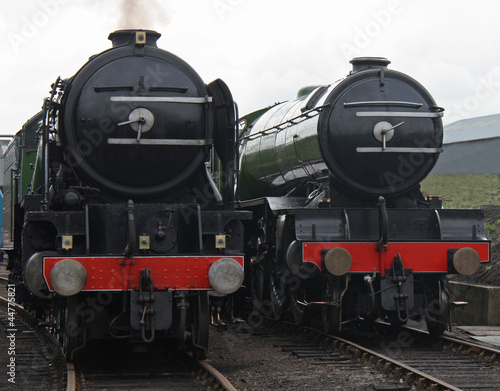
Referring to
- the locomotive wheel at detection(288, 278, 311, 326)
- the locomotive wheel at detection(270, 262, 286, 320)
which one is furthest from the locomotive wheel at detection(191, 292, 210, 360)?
the locomotive wheel at detection(270, 262, 286, 320)

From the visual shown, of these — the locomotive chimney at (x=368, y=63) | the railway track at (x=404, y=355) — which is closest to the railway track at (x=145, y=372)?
the railway track at (x=404, y=355)

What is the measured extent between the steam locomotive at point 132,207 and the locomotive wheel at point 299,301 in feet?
5.99

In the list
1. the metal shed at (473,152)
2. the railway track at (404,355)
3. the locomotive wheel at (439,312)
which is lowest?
the railway track at (404,355)

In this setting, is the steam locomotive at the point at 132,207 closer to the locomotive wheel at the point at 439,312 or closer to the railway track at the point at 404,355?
the railway track at the point at 404,355

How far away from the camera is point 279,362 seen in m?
7.55

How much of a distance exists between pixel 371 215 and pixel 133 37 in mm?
3288

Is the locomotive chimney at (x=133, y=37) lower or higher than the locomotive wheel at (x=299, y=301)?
higher

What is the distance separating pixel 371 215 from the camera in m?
8.48

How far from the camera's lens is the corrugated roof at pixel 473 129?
31920mm

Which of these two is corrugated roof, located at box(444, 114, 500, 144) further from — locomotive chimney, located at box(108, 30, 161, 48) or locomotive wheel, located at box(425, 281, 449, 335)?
locomotive chimney, located at box(108, 30, 161, 48)

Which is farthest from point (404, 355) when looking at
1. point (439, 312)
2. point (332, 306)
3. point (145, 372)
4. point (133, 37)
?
point (133, 37)

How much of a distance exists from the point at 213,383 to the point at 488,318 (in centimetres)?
539

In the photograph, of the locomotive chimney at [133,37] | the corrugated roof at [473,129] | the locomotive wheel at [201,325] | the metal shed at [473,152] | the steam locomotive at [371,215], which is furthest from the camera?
the corrugated roof at [473,129]

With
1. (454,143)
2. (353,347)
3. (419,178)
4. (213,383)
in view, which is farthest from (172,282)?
(454,143)
